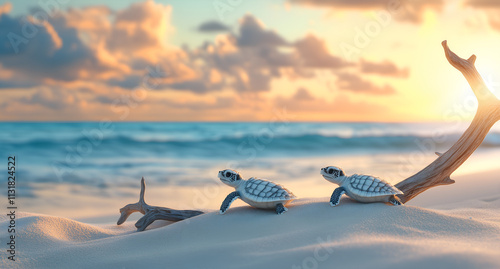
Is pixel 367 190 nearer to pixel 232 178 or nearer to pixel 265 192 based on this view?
pixel 265 192

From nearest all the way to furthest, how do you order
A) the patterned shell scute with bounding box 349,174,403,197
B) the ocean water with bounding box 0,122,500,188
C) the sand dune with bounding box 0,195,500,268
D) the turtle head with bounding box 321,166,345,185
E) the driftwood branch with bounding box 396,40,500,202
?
the sand dune with bounding box 0,195,500,268 < the patterned shell scute with bounding box 349,174,403,197 < the turtle head with bounding box 321,166,345,185 < the driftwood branch with bounding box 396,40,500,202 < the ocean water with bounding box 0,122,500,188

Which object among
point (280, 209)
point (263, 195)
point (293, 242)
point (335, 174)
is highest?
point (335, 174)

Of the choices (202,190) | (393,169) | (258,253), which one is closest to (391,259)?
(258,253)

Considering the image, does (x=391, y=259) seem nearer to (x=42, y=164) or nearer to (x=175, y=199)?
(x=175, y=199)

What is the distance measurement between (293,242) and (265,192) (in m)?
0.73

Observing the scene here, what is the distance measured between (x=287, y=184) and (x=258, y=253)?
19.9ft

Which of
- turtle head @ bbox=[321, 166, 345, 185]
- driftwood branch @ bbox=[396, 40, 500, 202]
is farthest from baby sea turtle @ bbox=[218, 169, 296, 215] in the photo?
driftwood branch @ bbox=[396, 40, 500, 202]

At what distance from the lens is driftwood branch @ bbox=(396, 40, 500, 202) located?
4617 mm

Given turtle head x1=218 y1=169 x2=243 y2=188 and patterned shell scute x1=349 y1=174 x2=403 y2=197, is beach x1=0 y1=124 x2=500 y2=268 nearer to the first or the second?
patterned shell scute x1=349 y1=174 x2=403 y2=197

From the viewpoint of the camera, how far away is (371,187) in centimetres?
408

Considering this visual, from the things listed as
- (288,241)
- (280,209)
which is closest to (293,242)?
(288,241)

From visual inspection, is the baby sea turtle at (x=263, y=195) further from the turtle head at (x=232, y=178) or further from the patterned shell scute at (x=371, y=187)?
the patterned shell scute at (x=371, y=187)

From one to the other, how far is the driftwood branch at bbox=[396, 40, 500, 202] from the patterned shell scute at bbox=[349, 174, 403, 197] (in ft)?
2.10

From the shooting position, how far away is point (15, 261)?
13.3 feet
